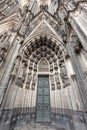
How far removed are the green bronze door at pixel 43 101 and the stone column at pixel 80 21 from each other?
2.79 meters

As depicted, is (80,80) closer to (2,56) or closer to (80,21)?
(80,21)

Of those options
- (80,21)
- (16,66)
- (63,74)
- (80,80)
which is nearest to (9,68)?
(16,66)

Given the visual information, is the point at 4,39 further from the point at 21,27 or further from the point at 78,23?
the point at 78,23

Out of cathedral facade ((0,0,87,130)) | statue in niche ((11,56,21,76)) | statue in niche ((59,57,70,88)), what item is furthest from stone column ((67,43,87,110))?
statue in niche ((11,56,21,76))

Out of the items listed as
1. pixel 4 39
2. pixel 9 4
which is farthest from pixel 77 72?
pixel 9 4

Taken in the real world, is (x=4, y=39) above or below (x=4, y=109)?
above

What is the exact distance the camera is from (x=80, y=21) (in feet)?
18.5

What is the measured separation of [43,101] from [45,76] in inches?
59.6

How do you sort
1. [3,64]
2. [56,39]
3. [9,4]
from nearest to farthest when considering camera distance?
[3,64] < [56,39] < [9,4]

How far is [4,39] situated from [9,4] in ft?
18.7

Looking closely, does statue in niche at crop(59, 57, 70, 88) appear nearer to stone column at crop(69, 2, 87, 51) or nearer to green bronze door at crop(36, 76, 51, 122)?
green bronze door at crop(36, 76, 51, 122)

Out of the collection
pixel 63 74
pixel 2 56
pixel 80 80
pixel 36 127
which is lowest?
pixel 36 127

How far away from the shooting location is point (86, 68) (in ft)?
15.9

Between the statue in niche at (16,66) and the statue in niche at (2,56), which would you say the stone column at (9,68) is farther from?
the statue in niche at (2,56)
